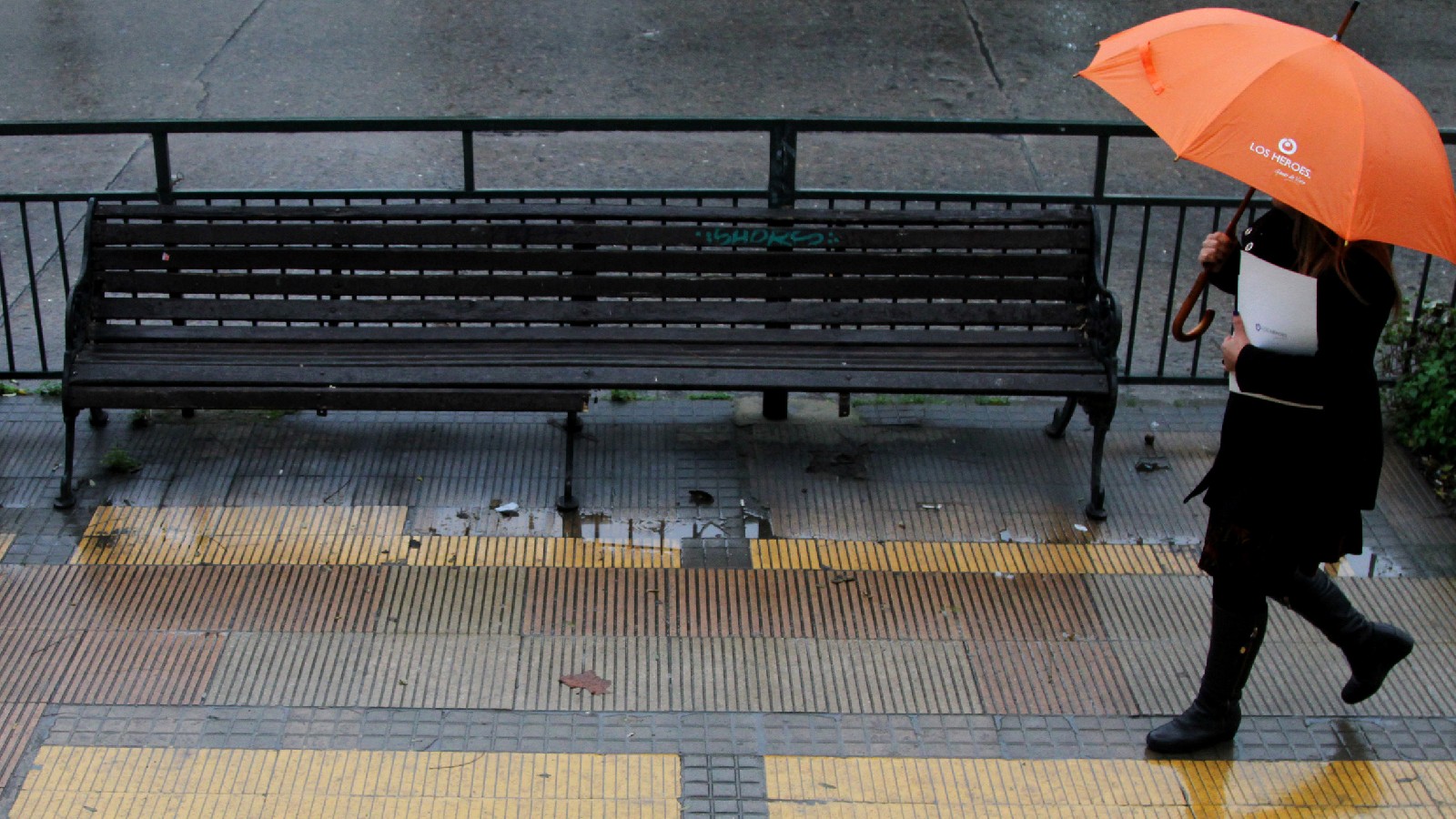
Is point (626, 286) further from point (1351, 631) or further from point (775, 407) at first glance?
point (1351, 631)

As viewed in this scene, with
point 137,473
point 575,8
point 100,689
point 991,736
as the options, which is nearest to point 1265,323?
point 991,736

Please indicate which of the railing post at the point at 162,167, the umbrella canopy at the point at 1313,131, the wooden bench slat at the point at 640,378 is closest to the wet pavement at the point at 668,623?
the wooden bench slat at the point at 640,378

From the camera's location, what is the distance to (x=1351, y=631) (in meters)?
4.40

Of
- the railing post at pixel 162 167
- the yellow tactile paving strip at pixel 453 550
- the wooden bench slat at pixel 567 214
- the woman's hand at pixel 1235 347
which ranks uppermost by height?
the woman's hand at pixel 1235 347

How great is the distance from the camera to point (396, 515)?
5547 mm

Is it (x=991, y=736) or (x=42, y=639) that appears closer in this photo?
(x=991, y=736)

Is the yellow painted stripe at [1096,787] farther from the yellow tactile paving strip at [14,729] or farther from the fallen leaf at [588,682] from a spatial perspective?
the yellow tactile paving strip at [14,729]

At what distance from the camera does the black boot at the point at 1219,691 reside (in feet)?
14.1

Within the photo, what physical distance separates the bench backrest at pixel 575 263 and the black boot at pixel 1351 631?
1.79 m

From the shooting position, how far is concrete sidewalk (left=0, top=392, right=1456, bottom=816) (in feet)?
13.9

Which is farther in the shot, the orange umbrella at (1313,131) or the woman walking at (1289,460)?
the woman walking at (1289,460)

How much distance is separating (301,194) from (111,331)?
908 millimetres

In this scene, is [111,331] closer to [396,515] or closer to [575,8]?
[396,515]

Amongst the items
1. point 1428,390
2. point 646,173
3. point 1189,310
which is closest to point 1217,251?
point 1189,310
